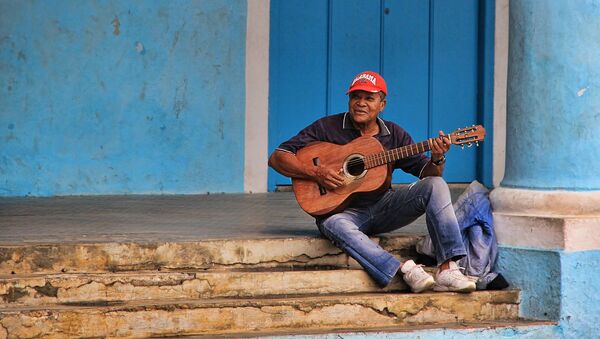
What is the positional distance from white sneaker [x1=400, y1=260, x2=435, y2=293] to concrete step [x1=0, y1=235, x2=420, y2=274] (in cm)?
34

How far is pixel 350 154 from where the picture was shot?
5543 mm

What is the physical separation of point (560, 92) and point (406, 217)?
3.37ft

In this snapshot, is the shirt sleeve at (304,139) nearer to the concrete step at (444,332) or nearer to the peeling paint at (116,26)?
the concrete step at (444,332)

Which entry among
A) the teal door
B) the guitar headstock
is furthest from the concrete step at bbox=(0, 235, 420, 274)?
the teal door

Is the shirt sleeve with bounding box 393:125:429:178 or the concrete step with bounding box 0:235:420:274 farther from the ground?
the shirt sleeve with bounding box 393:125:429:178

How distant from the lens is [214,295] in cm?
518

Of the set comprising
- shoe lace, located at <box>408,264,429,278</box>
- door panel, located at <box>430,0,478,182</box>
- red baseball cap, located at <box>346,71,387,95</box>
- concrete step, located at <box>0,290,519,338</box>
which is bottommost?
concrete step, located at <box>0,290,519,338</box>

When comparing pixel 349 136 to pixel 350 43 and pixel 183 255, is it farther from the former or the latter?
pixel 350 43

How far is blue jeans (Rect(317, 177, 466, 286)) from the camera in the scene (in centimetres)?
533

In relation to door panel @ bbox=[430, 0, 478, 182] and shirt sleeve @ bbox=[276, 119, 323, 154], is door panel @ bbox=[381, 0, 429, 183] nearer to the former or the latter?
door panel @ bbox=[430, 0, 478, 182]

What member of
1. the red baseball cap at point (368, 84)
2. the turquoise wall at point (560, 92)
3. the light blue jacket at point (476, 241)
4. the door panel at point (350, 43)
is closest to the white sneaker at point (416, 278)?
the light blue jacket at point (476, 241)

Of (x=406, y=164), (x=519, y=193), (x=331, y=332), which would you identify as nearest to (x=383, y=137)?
(x=406, y=164)

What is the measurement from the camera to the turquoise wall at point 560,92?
18.0 ft

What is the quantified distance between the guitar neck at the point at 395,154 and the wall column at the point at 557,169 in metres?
0.67
